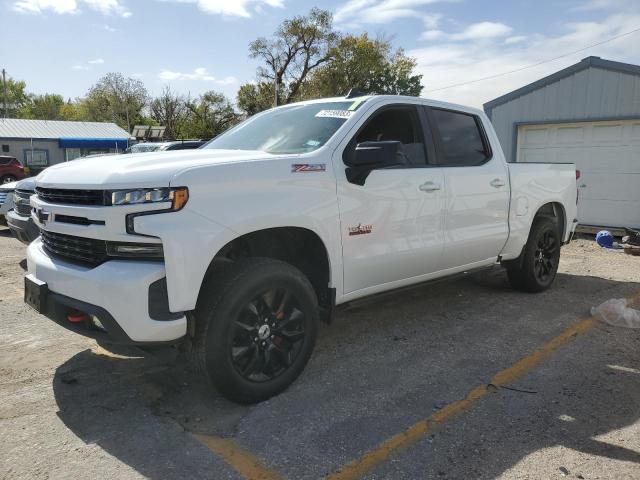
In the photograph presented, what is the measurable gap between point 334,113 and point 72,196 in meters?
1.96

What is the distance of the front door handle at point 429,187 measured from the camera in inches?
168

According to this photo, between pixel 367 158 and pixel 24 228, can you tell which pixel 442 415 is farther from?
pixel 24 228

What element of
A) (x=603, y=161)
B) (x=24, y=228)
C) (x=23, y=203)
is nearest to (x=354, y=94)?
(x=24, y=228)

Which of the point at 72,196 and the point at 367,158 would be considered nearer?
the point at 72,196

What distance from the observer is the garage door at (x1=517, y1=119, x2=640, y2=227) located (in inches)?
427

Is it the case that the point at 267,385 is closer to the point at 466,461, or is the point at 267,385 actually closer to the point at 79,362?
the point at 466,461

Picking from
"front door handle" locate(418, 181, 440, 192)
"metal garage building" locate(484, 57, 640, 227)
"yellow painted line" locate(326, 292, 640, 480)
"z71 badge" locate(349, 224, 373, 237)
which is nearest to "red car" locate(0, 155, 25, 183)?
"metal garage building" locate(484, 57, 640, 227)

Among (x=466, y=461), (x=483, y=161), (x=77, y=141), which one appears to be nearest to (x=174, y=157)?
(x=466, y=461)

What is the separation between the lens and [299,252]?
12.6 ft

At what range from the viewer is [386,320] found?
516cm

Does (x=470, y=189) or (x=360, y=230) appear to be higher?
(x=470, y=189)

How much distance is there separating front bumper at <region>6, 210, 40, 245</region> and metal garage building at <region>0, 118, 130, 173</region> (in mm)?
36777

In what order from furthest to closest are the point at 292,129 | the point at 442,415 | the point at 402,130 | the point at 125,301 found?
the point at 402,130 < the point at 292,129 < the point at 442,415 < the point at 125,301

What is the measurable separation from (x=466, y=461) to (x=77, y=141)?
44.6 metres
